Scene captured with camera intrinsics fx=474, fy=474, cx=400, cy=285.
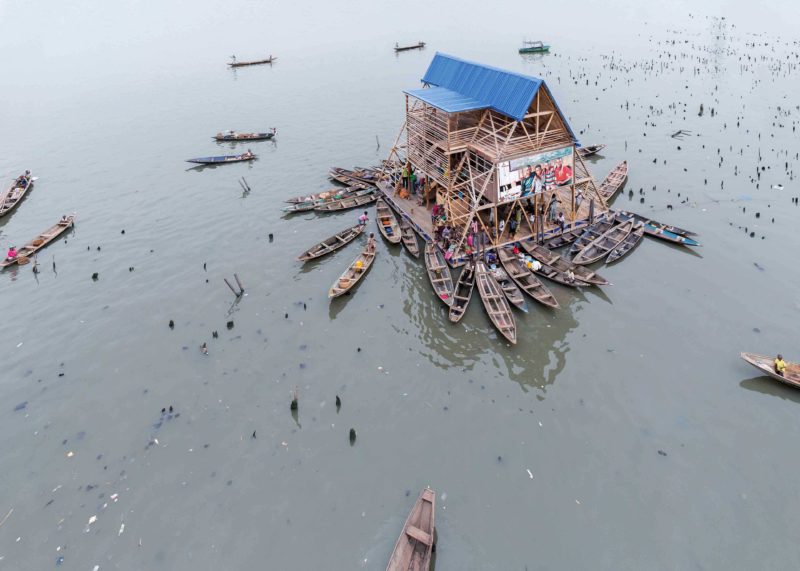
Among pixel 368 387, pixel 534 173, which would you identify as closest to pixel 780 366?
pixel 534 173

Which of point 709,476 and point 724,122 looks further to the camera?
point 724,122

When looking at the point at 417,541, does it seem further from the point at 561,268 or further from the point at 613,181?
the point at 613,181

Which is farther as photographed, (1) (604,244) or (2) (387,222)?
(2) (387,222)

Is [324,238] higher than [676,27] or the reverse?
the reverse

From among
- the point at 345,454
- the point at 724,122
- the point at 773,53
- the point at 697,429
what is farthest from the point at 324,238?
the point at 773,53

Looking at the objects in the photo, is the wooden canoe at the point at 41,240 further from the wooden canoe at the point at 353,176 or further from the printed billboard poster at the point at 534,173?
Answer: the printed billboard poster at the point at 534,173

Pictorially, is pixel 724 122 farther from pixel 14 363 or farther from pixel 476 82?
pixel 14 363
